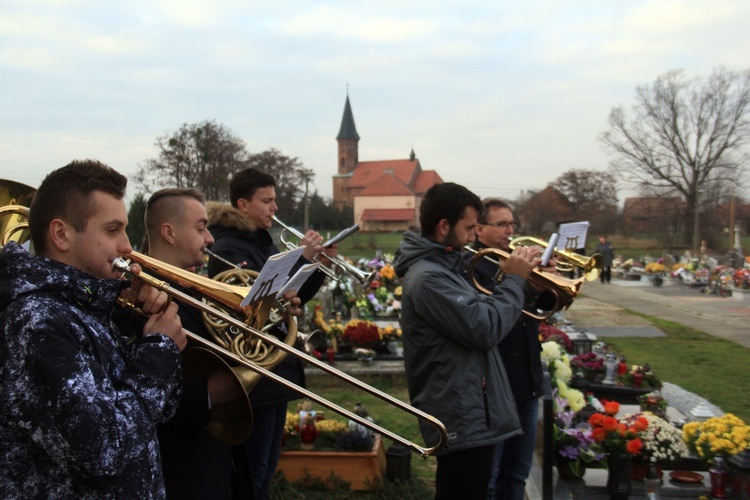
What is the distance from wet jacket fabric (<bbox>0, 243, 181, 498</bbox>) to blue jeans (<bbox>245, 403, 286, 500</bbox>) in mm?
1553

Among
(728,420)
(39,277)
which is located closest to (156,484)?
(39,277)

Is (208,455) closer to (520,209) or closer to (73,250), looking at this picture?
(73,250)

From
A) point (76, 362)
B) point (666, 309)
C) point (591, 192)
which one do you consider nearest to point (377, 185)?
point (591, 192)

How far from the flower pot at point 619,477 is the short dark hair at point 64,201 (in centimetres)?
404

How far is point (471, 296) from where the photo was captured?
305 centimetres

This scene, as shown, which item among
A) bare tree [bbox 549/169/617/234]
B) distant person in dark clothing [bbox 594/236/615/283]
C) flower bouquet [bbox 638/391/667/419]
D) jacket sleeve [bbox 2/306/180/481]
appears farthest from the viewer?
bare tree [bbox 549/169/617/234]

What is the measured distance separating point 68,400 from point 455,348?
1828 mm

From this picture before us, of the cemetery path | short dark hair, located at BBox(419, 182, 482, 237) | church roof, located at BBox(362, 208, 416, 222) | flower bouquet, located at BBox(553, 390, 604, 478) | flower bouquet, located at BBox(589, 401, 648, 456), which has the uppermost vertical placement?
church roof, located at BBox(362, 208, 416, 222)

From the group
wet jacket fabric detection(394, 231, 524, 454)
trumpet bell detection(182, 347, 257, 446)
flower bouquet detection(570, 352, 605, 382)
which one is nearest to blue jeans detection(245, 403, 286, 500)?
wet jacket fabric detection(394, 231, 524, 454)

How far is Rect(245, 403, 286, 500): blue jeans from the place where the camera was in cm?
336

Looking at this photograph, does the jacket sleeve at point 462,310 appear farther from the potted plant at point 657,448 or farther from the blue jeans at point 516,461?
the potted plant at point 657,448

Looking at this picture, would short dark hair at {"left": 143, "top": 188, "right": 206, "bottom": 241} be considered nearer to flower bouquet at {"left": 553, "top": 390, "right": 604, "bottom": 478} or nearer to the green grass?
flower bouquet at {"left": 553, "top": 390, "right": 604, "bottom": 478}

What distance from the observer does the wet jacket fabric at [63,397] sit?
61.7 inches

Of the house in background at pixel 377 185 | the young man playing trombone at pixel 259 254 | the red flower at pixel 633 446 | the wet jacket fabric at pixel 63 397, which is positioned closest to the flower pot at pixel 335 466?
the young man playing trombone at pixel 259 254
